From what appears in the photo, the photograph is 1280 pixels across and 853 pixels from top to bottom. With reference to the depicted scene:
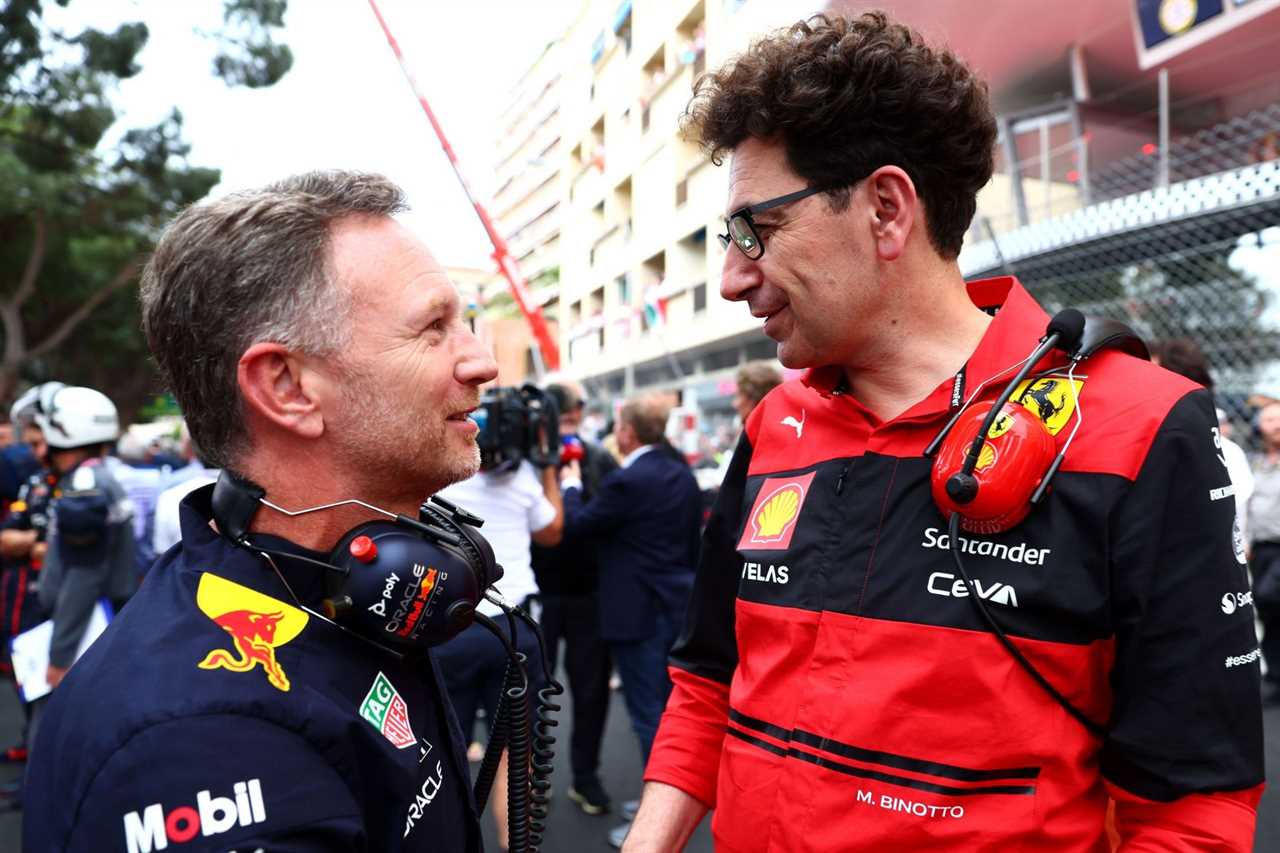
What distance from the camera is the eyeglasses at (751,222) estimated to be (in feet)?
5.06

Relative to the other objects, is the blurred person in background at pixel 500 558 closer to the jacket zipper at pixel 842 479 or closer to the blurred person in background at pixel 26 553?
the jacket zipper at pixel 842 479

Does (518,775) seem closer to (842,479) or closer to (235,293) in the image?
(842,479)

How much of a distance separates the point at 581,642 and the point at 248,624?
3882 millimetres

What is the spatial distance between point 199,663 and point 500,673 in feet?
8.60

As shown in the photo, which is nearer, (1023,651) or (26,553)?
(1023,651)

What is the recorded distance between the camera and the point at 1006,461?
1275mm

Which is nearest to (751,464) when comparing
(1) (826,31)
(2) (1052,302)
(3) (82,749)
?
(1) (826,31)

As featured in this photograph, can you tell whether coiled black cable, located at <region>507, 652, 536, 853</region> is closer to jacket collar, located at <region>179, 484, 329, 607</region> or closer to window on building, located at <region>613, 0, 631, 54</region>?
jacket collar, located at <region>179, 484, 329, 607</region>

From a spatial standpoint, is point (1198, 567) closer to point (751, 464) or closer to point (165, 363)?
point (751, 464)

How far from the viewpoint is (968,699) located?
130cm

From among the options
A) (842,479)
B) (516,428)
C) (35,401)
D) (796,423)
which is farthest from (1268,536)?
(35,401)

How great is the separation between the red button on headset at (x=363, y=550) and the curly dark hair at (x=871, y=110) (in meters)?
0.88

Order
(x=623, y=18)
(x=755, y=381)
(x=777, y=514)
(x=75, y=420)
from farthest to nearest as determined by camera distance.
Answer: (x=623, y=18)
(x=755, y=381)
(x=75, y=420)
(x=777, y=514)

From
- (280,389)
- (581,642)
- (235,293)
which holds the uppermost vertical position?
(235,293)
